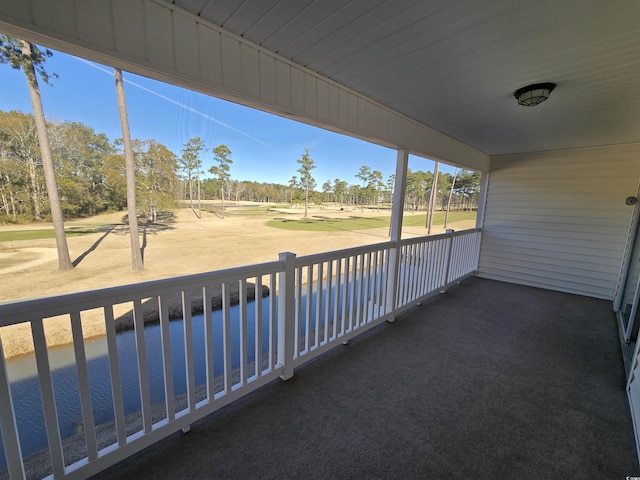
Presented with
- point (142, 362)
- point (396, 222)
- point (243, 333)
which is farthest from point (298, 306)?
point (396, 222)

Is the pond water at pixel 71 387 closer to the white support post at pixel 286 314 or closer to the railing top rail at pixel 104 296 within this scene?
the railing top rail at pixel 104 296

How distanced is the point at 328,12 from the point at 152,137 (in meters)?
2.54

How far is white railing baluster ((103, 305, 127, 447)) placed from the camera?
1.29 metres

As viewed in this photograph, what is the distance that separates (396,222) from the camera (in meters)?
3.21

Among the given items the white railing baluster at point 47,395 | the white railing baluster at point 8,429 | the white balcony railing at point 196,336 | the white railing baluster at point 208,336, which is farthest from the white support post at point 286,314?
the white railing baluster at point 8,429

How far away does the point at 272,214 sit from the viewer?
22.4ft

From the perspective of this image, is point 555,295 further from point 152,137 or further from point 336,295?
point 152,137

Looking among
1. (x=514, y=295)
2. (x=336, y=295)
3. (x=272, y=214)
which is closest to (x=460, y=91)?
(x=336, y=295)

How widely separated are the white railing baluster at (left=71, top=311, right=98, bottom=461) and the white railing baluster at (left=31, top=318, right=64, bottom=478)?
9cm

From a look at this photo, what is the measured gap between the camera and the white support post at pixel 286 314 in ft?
6.70

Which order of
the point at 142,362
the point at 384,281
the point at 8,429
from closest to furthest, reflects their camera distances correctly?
the point at 8,429 → the point at 142,362 → the point at 384,281

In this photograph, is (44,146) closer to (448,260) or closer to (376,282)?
(376,282)

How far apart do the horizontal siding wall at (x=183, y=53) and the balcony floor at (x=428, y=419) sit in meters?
2.09

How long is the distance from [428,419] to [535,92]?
268cm
